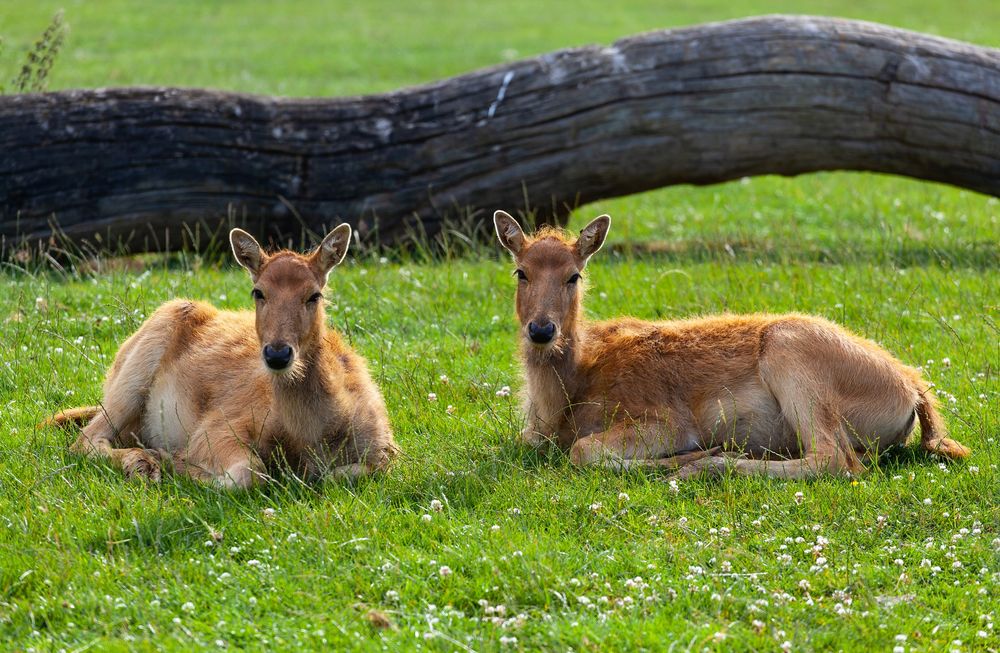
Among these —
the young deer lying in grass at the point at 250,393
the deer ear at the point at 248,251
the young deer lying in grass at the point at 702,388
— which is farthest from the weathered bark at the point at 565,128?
the deer ear at the point at 248,251

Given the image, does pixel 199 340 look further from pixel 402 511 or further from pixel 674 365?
pixel 674 365

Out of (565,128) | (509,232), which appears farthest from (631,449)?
(565,128)

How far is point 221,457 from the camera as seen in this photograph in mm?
7289

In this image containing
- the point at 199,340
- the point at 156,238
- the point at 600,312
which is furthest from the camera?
the point at 156,238

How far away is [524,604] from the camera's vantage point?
18.7ft

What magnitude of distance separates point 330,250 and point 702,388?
239 cm

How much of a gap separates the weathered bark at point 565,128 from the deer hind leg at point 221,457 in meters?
4.54

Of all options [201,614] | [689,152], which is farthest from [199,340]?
[689,152]

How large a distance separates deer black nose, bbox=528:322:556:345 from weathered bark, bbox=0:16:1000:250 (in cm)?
460

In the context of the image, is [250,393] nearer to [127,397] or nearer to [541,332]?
[127,397]

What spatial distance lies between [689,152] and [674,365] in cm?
463

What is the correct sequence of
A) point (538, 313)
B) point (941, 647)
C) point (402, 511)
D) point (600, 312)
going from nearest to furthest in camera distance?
point (941, 647) → point (402, 511) → point (538, 313) → point (600, 312)

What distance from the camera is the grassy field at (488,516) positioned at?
18.0 ft

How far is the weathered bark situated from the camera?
11.9 meters
